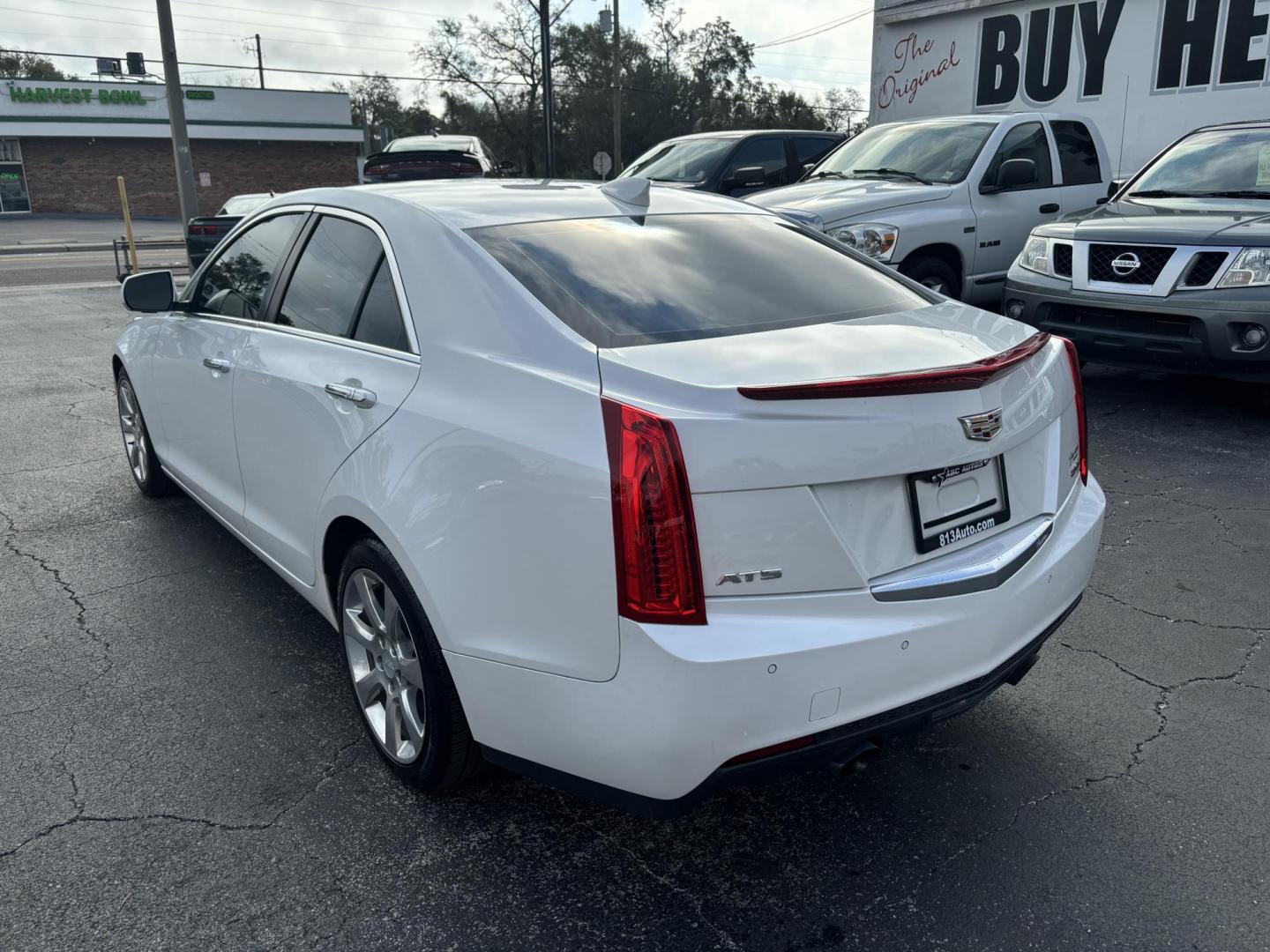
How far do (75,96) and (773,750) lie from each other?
48.4 meters

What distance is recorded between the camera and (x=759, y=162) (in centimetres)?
1108

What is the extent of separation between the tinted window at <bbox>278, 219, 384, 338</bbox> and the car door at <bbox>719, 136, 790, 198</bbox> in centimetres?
746

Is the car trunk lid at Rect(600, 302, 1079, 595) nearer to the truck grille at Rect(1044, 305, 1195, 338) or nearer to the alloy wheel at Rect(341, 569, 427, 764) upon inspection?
the alloy wheel at Rect(341, 569, 427, 764)

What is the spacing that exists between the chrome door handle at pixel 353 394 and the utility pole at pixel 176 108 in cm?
1651

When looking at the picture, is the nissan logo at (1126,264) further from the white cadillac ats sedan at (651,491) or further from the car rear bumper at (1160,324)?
the white cadillac ats sedan at (651,491)

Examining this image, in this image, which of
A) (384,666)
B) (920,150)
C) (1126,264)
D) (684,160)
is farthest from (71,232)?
(384,666)

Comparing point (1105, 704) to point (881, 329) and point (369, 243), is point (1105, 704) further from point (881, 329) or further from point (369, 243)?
point (369, 243)

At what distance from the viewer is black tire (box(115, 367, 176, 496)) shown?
5.23 metres

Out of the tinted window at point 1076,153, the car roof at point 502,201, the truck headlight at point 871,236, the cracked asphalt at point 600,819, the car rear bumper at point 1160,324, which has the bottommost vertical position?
the cracked asphalt at point 600,819

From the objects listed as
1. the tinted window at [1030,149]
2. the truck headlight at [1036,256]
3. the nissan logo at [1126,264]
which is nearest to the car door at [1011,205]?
the tinted window at [1030,149]

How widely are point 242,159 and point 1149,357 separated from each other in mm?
46425

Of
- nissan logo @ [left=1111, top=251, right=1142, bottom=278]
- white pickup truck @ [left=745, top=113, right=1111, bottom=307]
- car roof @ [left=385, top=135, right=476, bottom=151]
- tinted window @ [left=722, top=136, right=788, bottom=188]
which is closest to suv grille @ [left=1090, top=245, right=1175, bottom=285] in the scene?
nissan logo @ [left=1111, top=251, right=1142, bottom=278]

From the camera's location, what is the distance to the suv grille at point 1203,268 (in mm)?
6016

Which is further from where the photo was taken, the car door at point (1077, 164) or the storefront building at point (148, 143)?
the storefront building at point (148, 143)
